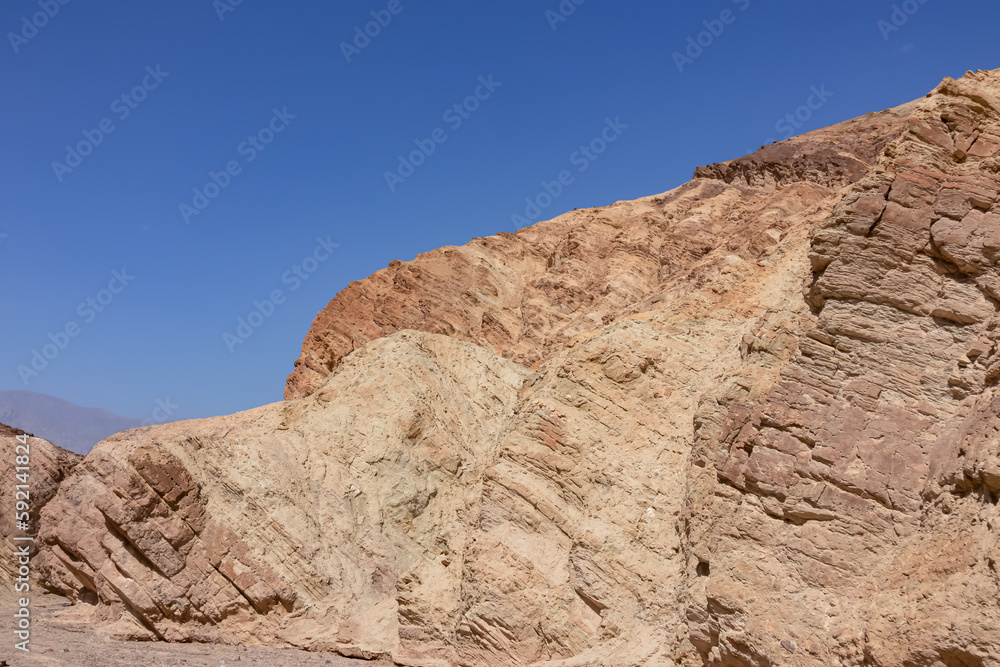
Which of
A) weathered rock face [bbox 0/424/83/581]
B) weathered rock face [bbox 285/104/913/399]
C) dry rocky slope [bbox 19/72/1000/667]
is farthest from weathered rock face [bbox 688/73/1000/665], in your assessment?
weathered rock face [bbox 0/424/83/581]

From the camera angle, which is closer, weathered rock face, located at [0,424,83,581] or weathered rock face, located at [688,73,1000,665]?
weathered rock face, located at [688,73,1000,665]

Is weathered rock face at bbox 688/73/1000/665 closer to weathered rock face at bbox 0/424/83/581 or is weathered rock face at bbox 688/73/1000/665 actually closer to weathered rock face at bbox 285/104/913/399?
weathered rock face at bbox 285/104/913/399

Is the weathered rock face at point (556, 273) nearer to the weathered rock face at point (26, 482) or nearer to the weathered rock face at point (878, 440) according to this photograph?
the weathered rock face at point (26, 482)

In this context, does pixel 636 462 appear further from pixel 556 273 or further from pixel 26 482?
pixel 26 482

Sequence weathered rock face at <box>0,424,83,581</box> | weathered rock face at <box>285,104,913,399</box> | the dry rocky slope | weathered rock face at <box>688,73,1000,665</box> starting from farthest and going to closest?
weathered rock face at <box>285,104,913,399</box> → weathered rock face at <box>0,424,83,581</box> → the dry rocky slope → weathered rock face at <box>688,73,1000,665</box>

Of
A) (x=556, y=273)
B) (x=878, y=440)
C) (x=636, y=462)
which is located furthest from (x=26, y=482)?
(x=878, y=440)

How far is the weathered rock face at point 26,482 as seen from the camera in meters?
24.1

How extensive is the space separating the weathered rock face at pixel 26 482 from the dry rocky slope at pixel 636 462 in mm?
1773

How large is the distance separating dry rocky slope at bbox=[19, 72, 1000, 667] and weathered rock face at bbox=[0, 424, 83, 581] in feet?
5.82

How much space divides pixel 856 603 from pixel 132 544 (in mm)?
15621

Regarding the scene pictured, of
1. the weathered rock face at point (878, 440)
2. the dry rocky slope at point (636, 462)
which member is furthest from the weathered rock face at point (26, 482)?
the weathered rock face at point (878, 440)

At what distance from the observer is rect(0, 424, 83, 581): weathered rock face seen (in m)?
24.1

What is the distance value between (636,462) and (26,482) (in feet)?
64.6

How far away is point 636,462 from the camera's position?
1595cm
